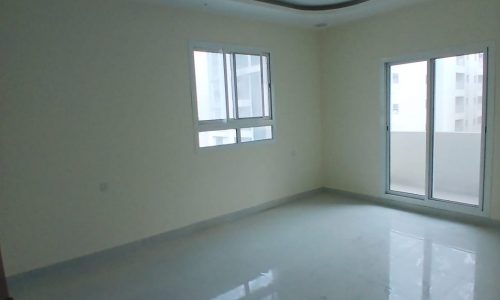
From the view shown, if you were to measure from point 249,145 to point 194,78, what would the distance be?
1230 mm

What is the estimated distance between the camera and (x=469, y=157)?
4.19 m

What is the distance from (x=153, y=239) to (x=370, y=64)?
384 cm

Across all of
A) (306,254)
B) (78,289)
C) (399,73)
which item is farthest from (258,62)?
(78,289)

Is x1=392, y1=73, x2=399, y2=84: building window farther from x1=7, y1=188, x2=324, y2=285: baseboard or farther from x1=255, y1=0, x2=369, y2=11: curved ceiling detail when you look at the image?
x1=7, y1=188, x2=324, y2=285: baseboard

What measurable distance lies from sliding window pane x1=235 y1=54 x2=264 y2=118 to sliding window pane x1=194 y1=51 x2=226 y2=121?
0.87ft

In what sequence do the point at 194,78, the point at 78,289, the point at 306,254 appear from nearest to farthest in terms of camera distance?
the point at 78,289, the point at 306,254, the point at 194,78

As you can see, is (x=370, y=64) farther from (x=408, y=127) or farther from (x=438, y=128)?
(x=438, y=128)

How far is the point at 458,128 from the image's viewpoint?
4227 millimetres

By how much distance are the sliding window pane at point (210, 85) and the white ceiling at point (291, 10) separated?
0.58 meters

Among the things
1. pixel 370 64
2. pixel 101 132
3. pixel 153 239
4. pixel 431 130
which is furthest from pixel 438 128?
pixel 101 132

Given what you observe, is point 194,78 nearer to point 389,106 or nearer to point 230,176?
point 230,176

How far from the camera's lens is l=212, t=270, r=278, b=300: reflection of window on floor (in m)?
2.74

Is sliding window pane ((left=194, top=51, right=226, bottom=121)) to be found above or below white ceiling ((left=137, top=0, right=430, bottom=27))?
below

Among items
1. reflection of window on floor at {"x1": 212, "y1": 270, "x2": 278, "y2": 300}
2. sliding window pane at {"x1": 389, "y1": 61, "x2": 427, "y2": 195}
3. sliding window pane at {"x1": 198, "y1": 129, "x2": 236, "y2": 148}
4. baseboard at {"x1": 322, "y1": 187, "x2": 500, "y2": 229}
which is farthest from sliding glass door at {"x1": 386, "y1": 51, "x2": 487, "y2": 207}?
reflection of window on floor at {"x1": 212, "y1": 270, "x2": 278, "y2": 300}
